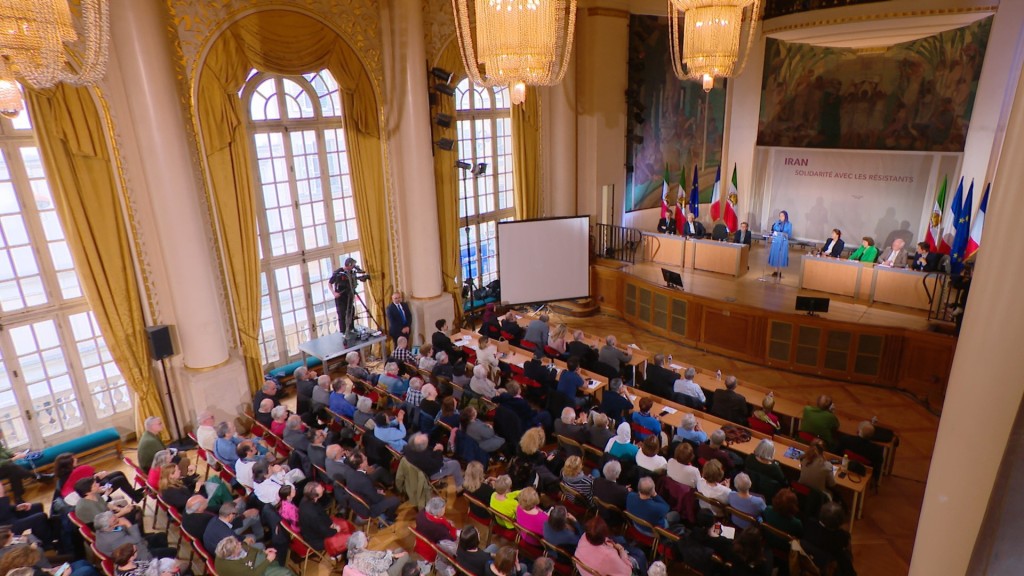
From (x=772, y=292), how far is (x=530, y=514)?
26.2 ft

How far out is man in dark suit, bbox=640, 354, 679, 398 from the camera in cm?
699

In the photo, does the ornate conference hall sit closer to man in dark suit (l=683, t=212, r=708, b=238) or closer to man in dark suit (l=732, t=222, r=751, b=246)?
man in dark suit (l=683, t=212, r=708, b=238)

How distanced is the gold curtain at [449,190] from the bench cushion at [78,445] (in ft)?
17.4

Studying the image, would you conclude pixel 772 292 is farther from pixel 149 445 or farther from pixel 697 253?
pixel 149 445

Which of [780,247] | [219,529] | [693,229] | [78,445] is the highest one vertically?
[693,229]

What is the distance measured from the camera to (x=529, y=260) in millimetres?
10570

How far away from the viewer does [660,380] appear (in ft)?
23.0

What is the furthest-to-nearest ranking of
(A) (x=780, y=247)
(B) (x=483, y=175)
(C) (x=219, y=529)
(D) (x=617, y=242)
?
(D) (x=617, y=242) → (A) (x=780, y=247) → (B) (x=483, y=175) → (C) (x=219, y=529)

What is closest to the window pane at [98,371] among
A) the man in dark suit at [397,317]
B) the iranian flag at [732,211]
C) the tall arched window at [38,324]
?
the tall arched window at [38,324]

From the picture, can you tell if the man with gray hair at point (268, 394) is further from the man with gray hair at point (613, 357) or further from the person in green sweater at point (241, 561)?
the man with gray hair at point (613, 357)

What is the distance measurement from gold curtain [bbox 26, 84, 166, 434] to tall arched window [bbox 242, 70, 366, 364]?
1.68 m

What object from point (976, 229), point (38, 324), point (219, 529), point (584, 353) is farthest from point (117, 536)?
point (976, 229)

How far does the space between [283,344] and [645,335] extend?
244 inches

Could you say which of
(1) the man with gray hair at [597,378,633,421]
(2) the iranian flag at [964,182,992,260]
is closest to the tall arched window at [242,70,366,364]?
(1) the man with gray hair at [597,378,633,421]
